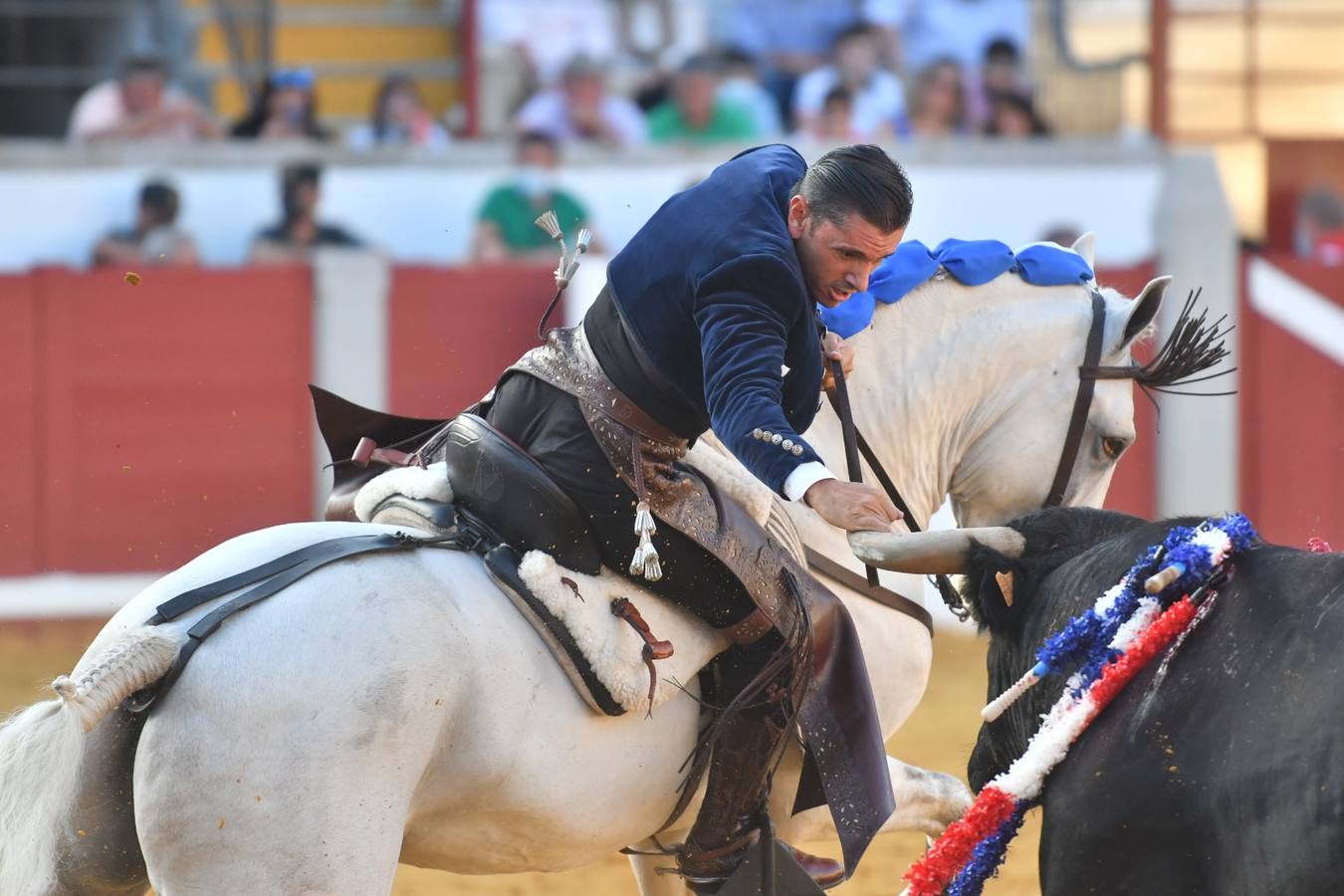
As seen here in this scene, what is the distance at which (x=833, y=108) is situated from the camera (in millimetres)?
10297

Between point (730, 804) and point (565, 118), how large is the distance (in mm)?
7452

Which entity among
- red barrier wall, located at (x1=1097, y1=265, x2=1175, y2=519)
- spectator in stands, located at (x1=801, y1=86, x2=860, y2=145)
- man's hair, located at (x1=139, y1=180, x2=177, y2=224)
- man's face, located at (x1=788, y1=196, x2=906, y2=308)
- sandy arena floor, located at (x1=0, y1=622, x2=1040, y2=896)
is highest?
spectator in stands, located at (x1=801, y1=86, x2=860, y2=145)

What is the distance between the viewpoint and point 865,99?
1063cm

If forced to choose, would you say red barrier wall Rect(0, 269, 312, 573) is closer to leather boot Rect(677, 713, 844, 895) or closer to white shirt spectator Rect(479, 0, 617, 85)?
white shirt spectator Rect(479, 0, 617, 85)

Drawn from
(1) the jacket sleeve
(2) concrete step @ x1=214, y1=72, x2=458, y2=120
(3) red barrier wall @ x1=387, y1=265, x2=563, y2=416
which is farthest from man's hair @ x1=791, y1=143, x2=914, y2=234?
(2) concrete step @ x1=214, y1=72, x2=458, y2=120

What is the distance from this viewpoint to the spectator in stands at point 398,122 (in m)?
10.2

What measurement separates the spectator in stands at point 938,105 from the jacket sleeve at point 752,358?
7948mm

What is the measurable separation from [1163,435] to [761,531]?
6835mm

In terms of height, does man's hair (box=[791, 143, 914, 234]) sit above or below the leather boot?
above

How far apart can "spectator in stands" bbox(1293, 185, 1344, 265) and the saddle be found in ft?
27.3

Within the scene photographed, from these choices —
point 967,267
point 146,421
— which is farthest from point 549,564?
point 146,421

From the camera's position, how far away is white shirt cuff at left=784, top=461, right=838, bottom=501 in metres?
2.72

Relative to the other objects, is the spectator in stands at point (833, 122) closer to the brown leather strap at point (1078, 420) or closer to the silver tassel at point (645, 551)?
the brown leather strap at point (1078, 420)

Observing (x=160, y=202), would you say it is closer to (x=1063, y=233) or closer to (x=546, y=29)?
(x=546, y=29)
